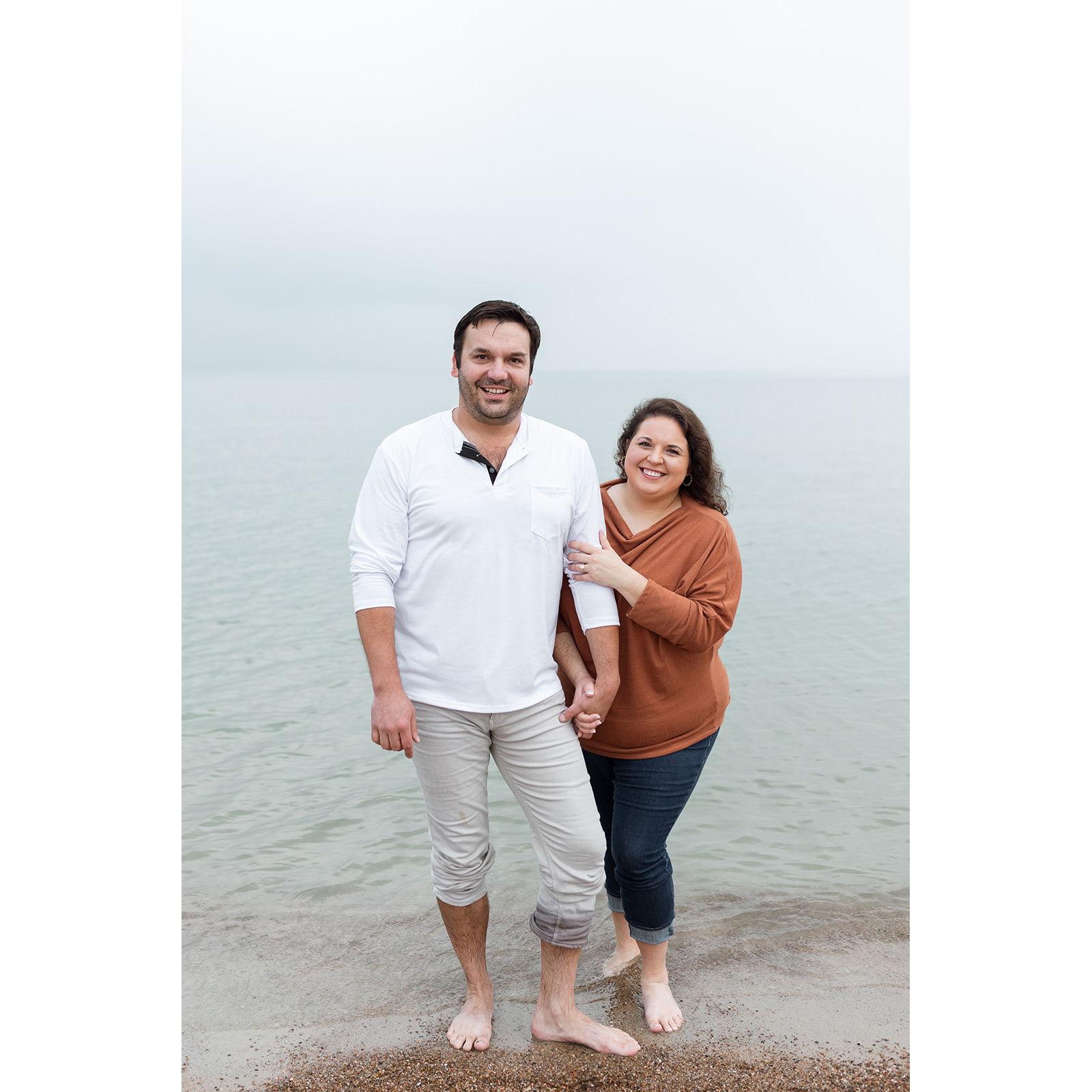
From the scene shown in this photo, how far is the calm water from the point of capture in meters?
4.80

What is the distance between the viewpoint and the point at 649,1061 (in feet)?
10.5

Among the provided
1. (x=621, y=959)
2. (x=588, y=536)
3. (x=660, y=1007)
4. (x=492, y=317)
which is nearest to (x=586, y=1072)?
(x=660, y=1007)

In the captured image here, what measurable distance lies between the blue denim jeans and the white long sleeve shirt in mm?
443

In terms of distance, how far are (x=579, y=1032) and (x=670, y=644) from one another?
132 cm

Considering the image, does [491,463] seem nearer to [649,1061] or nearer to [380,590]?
[380,590]

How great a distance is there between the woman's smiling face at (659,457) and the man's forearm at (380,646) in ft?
3.03

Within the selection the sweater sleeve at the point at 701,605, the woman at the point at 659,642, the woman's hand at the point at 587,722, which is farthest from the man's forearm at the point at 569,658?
the sweater sleeve at the point at 701,605

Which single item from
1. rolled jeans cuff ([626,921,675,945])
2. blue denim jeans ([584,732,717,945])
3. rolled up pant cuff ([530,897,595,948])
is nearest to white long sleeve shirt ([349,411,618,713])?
blue denim jeans ([584,732,717,945])

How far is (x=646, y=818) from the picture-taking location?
128 inches

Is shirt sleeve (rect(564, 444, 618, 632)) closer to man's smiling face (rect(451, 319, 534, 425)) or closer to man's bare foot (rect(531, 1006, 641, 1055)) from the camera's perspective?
man's smiling face (rect(451, 319, 534, 425))
